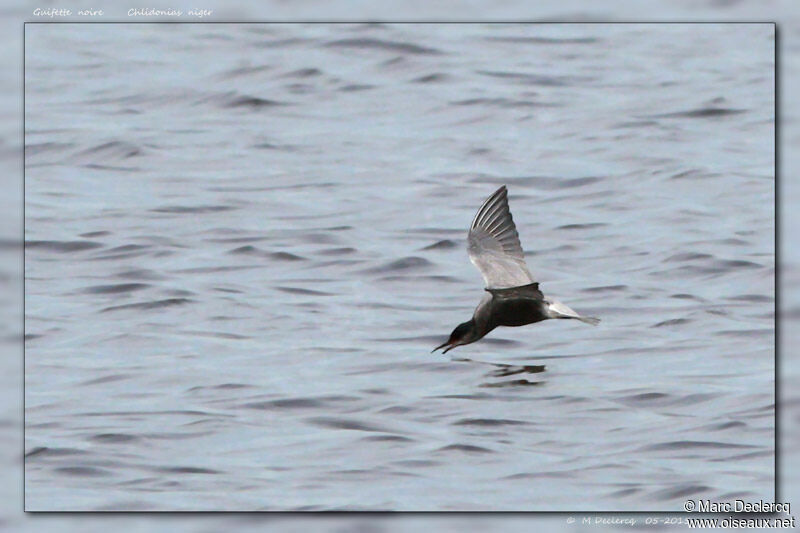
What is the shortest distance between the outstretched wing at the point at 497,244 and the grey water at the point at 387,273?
471mm

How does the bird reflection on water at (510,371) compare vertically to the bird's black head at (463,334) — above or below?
below

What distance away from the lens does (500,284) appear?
8.91 metres

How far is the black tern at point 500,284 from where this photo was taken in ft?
28.9

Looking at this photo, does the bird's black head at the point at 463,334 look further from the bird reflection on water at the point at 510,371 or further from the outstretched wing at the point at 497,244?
the outstretched wing at the point at 497,244

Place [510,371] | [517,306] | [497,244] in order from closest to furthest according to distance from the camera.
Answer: [510,371]
[517,306]
[497,244]

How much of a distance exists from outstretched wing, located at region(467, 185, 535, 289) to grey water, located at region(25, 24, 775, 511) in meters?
0.47

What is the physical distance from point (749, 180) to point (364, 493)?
359 cm

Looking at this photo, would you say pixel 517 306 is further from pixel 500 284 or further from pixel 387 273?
pixel 387 273

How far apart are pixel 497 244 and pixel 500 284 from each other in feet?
1.24

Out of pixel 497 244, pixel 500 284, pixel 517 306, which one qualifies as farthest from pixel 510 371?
pixel 497 244

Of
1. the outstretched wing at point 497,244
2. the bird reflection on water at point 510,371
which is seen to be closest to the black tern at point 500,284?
the outstretched wing at point 497,244

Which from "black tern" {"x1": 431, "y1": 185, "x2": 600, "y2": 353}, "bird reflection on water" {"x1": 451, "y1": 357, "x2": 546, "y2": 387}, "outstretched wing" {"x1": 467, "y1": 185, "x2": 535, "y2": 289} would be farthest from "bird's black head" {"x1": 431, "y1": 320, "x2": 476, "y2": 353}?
"outstretched wing" {"x1": 467, "y1": 185, "x2": 535, "y2": 289}

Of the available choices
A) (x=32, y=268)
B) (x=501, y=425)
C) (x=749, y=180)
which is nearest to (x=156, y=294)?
(x=32, y=268)

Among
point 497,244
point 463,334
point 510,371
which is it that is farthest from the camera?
point 497,244
